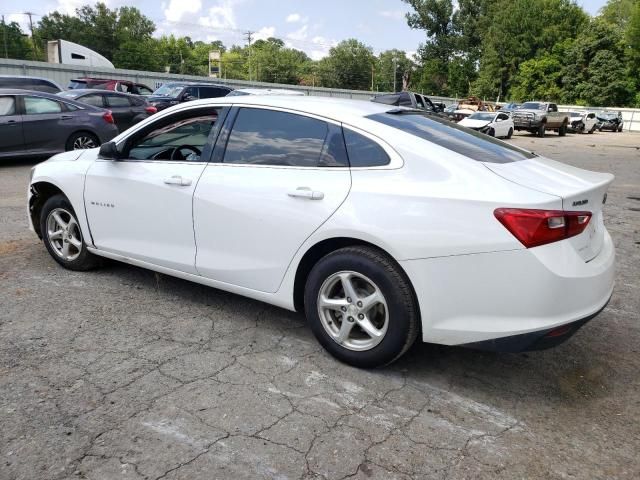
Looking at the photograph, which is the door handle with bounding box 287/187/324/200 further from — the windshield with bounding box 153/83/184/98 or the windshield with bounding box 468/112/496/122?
the windshield with bounding box 468/112/496/122

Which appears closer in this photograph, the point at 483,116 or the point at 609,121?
the point at 483,116

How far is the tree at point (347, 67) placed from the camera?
4525 inches

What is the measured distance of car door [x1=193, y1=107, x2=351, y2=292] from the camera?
3.24 metres

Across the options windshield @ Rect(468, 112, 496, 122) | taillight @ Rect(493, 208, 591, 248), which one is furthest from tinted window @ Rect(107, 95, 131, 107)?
windshield @ Rect(468, 112, 496, 122)

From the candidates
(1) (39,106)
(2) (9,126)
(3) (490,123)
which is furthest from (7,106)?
(3) (490,123)

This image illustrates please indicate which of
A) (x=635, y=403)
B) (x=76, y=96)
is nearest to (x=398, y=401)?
(x=635, y=403)

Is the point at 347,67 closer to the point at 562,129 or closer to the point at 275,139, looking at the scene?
the point at 562,129

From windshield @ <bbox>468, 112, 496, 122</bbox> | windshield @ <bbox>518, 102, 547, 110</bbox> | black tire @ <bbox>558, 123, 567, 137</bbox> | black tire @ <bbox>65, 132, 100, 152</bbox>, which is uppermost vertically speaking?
windshield @ <bbox>518, 102, 547, 110</bbox>

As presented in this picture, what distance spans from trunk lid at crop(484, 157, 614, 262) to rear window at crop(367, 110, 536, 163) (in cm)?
13

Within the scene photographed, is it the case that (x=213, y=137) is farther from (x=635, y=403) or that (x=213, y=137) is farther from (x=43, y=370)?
(x=635, y=403)

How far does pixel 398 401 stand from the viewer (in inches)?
116

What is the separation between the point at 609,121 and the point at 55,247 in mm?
49413

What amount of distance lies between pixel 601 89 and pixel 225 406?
63.2 meters

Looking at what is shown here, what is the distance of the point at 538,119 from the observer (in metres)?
29.8
